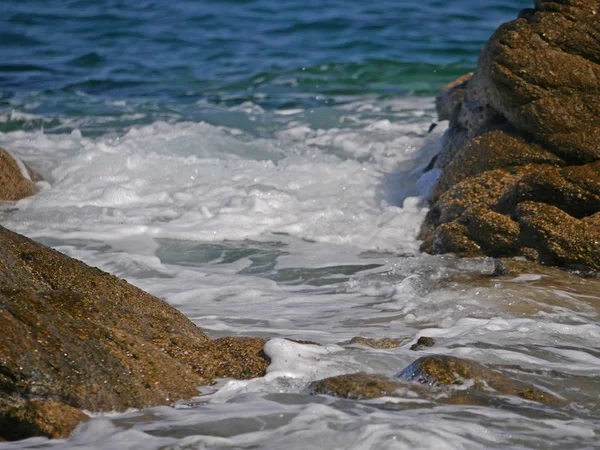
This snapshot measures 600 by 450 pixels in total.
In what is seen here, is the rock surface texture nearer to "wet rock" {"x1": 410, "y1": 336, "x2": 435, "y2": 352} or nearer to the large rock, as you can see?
"wet rock" {"x1": 410, "y1": 336, "x2": 435, "y2": 352}

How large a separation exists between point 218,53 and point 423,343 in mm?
13110

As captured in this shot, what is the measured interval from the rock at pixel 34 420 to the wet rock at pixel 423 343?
1817 mm

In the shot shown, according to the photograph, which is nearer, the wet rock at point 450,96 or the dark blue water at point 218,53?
the wet rock at point 450,96

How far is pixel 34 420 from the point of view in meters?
3.06

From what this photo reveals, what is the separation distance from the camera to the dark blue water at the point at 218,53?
44.1ft

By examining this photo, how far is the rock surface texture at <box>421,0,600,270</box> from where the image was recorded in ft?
19.3

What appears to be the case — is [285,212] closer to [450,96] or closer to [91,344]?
[450,96]

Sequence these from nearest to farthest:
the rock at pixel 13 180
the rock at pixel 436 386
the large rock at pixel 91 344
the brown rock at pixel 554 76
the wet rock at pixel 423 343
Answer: the large rock at pixel 91 344
the rock at pixel 436 386
the wet rock at pixel 423 343
the brown rock at pixel 554 76
the rock at pixel 13 180

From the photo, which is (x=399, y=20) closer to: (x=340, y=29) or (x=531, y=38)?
(x=340, y=29)

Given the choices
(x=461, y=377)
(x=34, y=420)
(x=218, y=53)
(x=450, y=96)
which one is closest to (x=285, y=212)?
(x=450, y=96)

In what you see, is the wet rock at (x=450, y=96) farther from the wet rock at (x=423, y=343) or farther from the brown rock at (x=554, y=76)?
the wet rock at (x=423, y=343)

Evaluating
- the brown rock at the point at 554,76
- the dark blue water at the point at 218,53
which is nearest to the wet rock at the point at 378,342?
the brown rock at the point at 554,76

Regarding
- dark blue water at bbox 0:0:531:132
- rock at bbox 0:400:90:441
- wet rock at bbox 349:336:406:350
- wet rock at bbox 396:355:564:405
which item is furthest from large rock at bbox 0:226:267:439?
dark blue water at bbox 0:0:531:132

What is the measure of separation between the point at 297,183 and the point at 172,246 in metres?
2.10
